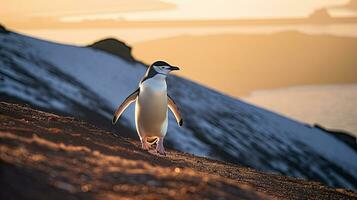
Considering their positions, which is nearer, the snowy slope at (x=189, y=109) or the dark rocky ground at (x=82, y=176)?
the dark rocky ground at (x=82, y=176)

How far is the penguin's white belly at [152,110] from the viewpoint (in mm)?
15883

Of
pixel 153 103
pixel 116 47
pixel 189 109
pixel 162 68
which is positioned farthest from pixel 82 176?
pixel 116 47

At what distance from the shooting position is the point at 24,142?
10008 millimetres

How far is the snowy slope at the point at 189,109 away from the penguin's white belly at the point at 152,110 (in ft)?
103

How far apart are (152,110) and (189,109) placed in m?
60.0

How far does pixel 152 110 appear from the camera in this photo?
53.0ft

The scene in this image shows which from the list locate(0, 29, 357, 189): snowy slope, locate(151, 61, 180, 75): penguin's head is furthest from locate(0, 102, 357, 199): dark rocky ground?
locate(0, 29, 357, 189): snowy slope

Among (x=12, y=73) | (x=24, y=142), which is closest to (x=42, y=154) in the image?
(x=24, y=142)

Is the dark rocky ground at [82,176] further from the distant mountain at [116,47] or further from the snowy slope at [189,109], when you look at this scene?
the distant mountain at [116,47]

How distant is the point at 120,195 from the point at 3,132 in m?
3.29

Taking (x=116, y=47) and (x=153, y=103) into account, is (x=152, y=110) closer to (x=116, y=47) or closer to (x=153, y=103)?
(x=153, y=103)

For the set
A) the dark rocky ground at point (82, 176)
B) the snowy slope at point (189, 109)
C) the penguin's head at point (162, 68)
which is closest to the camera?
the dark rocky ground at point (82, 176)

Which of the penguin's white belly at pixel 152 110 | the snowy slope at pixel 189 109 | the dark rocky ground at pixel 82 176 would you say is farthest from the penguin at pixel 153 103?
the snowy slope at pixel 189 109

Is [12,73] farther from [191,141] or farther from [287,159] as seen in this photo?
[287,159]
